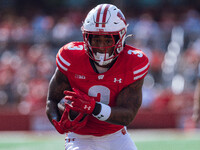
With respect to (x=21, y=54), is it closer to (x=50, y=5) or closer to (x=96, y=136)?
(x=50, y=5)

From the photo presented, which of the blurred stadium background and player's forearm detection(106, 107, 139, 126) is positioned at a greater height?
player's forearm detection(106, 107, 139, 126)

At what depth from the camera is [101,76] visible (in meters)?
3.57

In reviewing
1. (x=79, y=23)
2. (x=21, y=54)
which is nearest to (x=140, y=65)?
(x=21, y=54)

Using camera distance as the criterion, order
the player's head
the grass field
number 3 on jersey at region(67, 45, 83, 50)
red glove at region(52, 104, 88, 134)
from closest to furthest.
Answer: red glove at region(52, 104, 88, 134)
the player's head
number 3 on jersey at region(67, 45, 83, 50)
the grass field

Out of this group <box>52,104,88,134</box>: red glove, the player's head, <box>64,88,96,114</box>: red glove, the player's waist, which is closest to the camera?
<box>64,88,96,114</box>: red glove

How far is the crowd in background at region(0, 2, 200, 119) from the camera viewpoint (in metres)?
10.8

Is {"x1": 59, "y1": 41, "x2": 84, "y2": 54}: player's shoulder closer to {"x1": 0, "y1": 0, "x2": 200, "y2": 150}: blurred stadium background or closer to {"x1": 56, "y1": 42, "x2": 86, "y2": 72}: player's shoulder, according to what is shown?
{"x1": 56, "y1": 42, "x2": 86, "y2": 72}: player's shoulder

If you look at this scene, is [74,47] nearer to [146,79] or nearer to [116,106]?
[116,106]

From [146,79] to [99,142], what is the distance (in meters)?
7.69

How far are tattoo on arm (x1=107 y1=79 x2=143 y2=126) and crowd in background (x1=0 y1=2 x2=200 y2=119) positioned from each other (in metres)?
6.56

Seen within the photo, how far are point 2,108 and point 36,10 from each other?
17.6ft

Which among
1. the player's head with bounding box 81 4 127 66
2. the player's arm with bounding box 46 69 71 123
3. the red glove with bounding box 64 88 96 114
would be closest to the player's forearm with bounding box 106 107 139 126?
the red glove with bounding box 64 88 96 114

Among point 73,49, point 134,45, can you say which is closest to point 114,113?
point 73,49

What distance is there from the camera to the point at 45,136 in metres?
10.3
